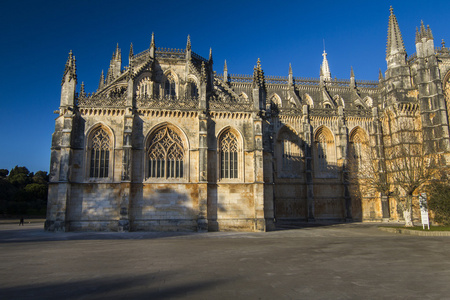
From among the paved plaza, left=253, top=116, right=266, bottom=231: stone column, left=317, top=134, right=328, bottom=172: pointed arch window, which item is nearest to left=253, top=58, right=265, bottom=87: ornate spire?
left=253, top=116, right=266, bottom=231: stone column

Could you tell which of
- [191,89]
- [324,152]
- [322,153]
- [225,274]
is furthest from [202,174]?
[324,152]

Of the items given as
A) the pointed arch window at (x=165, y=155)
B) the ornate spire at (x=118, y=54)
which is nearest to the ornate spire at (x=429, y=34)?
the pointed arch window at (x=165, y=155)

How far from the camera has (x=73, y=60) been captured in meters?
26.1

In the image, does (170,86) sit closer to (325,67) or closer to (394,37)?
(394,37)

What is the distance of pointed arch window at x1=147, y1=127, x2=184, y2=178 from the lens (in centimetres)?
2497

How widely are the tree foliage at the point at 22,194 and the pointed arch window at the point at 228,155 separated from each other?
41.7m

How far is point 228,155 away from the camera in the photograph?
1014 inches

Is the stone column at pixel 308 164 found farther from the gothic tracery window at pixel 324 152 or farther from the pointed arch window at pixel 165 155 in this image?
the pointed arch window at pixel 165 155

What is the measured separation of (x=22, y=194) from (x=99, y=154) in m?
41.4

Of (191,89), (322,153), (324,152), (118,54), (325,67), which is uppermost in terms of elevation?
(325,67)

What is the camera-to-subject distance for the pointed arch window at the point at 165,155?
2497cm

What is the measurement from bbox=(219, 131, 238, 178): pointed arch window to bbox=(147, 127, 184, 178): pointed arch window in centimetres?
326

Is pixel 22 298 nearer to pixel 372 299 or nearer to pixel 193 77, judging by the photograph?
pixel 372 299

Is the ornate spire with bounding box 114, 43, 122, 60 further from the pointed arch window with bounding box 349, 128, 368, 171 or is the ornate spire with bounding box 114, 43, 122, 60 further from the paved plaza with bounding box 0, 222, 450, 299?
the pointed arch window with bounding box 349, 128, 368, 171
